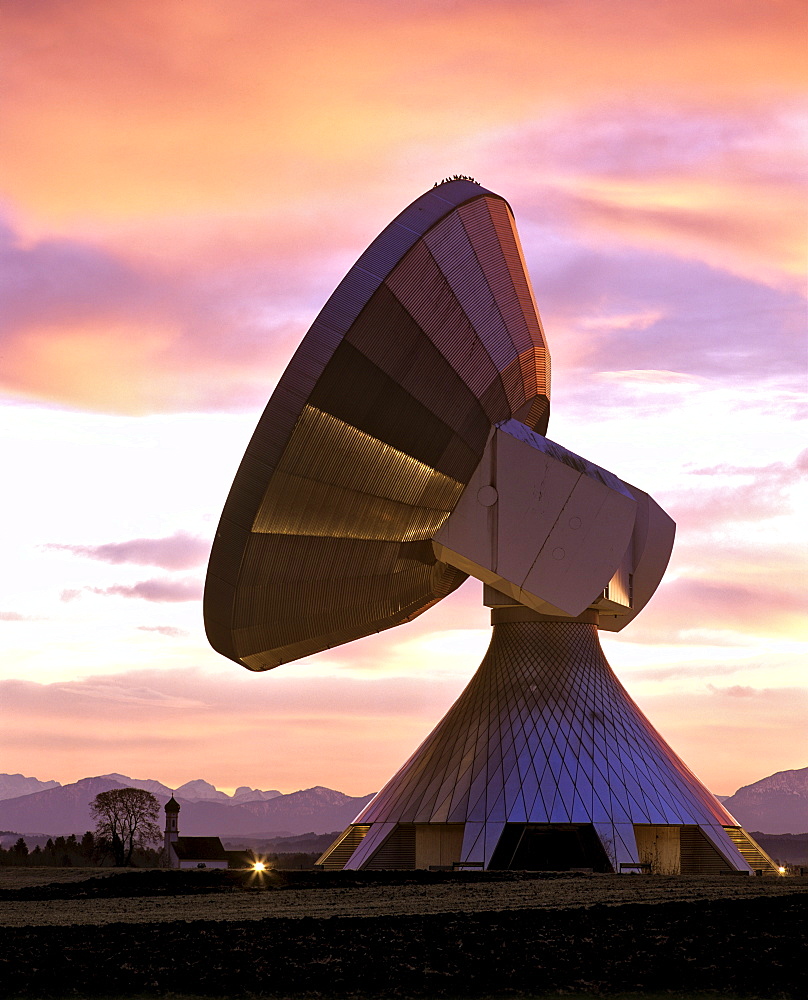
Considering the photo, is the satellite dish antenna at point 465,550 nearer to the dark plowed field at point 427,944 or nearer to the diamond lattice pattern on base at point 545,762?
the diamond lattice pattern on base at point 545,762

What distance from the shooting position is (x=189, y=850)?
295ft

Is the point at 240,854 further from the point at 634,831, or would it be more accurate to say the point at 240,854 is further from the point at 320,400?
the point at 320,400

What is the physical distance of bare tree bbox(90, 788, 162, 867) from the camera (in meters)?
80.1

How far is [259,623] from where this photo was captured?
38.5m

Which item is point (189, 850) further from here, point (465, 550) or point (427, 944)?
point (427, 944)

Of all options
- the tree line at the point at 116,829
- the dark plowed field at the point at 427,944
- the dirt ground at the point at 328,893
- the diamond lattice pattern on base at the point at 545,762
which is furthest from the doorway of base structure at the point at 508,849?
the tree line at the point at 116,829

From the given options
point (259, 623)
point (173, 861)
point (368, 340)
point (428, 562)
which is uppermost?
point (368, 340)

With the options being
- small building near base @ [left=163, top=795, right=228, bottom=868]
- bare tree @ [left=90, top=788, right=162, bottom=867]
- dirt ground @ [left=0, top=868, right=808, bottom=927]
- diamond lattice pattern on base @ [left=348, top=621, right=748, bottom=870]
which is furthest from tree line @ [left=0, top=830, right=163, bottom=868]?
dirt ground @ [left=0, top=868, right=808, bottom=927]

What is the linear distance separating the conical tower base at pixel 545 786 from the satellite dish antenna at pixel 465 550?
84 mm

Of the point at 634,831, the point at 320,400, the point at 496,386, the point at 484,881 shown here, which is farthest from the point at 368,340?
the point at 634,831

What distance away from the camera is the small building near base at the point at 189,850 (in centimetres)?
8838

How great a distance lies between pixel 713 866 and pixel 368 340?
27024 mm

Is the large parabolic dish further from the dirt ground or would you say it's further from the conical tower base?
the conical tower base

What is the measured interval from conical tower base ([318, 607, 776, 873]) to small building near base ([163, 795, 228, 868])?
35632 mm
